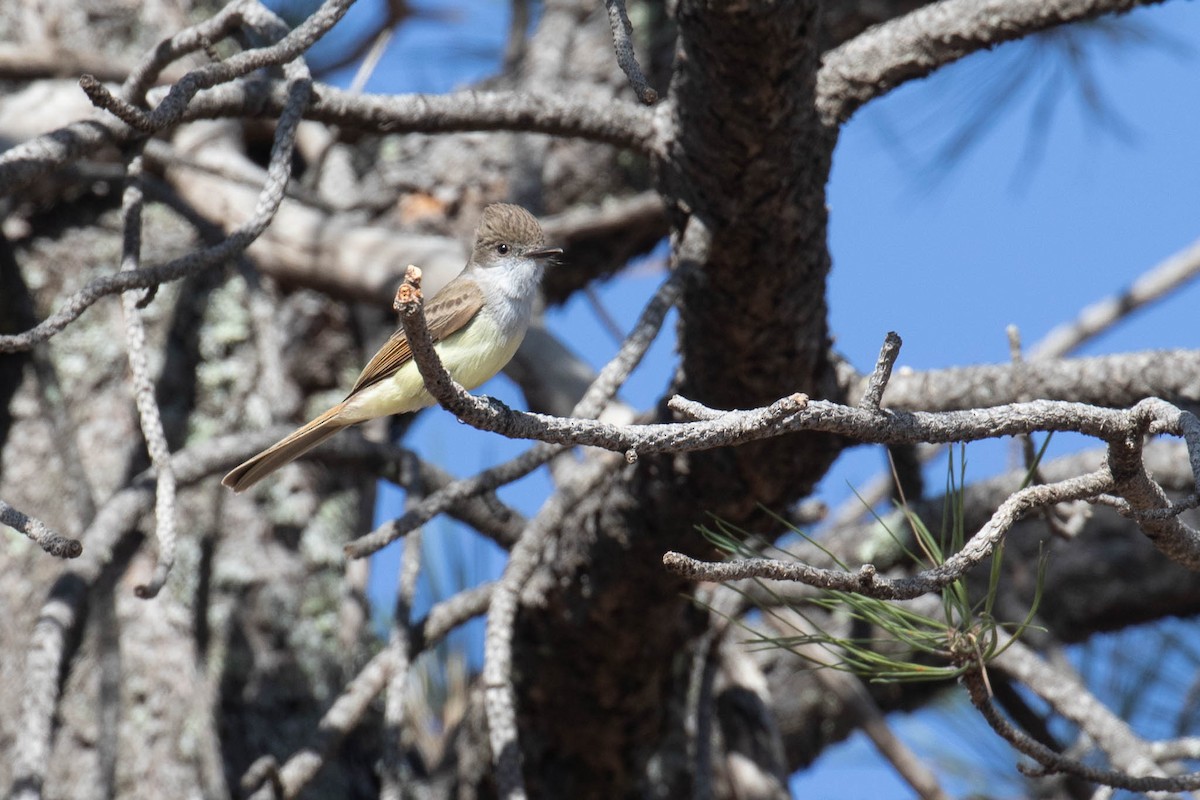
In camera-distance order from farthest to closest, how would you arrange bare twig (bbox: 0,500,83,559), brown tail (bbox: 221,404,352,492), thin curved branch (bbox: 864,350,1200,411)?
brown tail (bbox: 221,404,352,492) → thin curved branch (bbox: 864,350,1200,411) → bare twig (bbox: 0,500,83,559)

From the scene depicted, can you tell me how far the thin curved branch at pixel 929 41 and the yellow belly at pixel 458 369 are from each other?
3.46ft

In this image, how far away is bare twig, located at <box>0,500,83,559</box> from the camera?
1.92 metres

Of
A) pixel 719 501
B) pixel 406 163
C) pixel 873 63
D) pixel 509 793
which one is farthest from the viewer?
pixel 406 163

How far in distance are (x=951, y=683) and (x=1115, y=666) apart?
25.4 inches

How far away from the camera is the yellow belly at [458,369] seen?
339 cm

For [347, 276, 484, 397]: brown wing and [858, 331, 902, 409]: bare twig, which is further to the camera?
[347, 276, 484, 397]: brown wing

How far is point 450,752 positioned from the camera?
163 inches

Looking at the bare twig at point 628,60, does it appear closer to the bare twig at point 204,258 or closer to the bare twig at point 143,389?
the bare twig at point 204,258

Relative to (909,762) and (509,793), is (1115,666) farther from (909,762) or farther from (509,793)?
(509,793)

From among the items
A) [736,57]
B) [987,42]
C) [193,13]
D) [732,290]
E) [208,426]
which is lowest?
[732,290]

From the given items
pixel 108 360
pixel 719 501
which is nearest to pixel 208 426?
pixel 108 360

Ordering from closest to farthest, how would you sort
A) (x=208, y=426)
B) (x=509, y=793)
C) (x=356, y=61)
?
(x=509, y=793)
(x=208, y=426)
(x=356, y=61)

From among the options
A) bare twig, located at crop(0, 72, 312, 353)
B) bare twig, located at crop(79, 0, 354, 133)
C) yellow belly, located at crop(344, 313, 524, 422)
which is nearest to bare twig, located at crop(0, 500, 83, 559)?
bare twig, located at crop(0, 72, 312, 353)

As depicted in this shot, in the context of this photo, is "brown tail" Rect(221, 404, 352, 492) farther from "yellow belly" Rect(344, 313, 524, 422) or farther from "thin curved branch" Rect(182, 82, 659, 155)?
"thin curved branch" Rect(182, 82, 659, 155)
